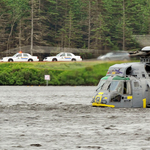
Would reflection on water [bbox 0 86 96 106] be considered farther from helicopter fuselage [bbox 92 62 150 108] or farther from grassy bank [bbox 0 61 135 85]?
grassy bank [bbox 0 61 135 85]

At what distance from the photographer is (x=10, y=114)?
36.7m

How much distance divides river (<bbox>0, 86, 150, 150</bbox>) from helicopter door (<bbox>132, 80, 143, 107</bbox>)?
490mm

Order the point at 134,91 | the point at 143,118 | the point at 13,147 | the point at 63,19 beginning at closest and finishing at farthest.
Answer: the point at 13,147
the point at 143,118
the point at 134,91
the point at 63,19

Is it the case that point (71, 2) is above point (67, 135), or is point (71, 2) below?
above

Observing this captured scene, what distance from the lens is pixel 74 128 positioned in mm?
29203

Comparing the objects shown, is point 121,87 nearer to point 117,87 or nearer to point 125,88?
point 117,87

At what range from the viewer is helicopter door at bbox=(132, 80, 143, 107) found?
39312mm

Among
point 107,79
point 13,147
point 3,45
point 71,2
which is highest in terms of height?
point 71,2

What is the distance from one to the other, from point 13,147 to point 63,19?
117 meters

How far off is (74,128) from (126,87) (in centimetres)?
1088

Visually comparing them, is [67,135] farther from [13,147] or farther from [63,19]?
[63,19]

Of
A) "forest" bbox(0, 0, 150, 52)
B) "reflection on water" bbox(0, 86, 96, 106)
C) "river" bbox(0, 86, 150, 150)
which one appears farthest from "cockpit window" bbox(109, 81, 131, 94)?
"forest" bbox(0, 0, 150, 52)

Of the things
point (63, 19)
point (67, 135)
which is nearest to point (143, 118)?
point (67, 135)

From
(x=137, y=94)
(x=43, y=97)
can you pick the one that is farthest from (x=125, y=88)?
(x=43, y=97)
